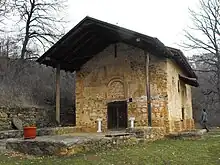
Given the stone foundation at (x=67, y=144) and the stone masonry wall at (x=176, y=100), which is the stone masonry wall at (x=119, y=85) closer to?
the stone masonry wall at (x=176, y=100)

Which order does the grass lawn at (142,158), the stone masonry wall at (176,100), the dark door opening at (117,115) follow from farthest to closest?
1. the dark door opening at (117,115)
2. the stone masonry wall at (176,100)
3. the grass lawn at (142,158)

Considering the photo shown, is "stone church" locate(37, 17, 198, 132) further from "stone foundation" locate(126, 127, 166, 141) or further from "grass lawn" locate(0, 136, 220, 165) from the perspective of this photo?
"grass lawn" locate(0, 136, 220, 165)

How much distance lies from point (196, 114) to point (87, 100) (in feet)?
57.8

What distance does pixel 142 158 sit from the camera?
8.91 meters

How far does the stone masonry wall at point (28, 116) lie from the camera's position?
16.1m

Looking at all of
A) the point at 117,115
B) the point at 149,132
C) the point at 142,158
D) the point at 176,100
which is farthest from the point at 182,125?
the point at 142,158

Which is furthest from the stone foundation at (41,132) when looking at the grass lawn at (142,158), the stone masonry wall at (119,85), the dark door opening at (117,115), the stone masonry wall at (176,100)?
the stone masonry wall at (176,100)

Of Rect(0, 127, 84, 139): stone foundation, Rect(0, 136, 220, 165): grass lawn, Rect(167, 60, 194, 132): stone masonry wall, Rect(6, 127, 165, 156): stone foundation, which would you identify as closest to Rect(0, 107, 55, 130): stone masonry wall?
Result: Rect(0, 127, 84, 139): stone foundation

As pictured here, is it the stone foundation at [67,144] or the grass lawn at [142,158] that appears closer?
the grass lawn at [142,158]

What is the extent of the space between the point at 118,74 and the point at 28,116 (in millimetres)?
5868

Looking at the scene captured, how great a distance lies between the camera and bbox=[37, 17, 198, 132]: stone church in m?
14.9

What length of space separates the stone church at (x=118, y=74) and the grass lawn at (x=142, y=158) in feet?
11.5

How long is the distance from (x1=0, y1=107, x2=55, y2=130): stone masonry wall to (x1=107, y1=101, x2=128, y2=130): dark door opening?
457 cm

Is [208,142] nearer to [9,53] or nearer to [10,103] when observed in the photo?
[10,103]
